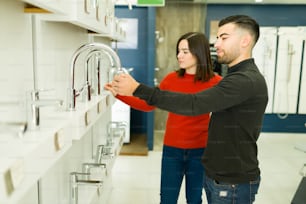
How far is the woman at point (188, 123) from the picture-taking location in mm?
1867

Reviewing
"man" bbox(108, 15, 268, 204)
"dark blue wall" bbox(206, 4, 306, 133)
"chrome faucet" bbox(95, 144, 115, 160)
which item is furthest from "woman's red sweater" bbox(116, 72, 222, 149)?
"dark blue wall" bbox(206, 4, 306, 133)

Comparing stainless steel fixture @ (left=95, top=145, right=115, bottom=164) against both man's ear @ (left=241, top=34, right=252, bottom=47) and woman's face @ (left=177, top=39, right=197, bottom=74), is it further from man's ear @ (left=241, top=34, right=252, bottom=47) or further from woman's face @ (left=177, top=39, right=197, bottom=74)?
man's ear @ (left=241, top=34, right=252, bottom=47)

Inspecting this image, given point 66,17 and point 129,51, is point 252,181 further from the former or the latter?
point 129,51

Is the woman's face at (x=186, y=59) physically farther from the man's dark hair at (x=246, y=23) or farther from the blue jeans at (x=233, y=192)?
the blue jeans at (x=233, y=192)

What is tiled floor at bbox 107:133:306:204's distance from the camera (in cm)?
290

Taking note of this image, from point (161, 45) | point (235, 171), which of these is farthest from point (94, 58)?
point (161, 45)

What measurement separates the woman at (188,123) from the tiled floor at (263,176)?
3.20 ft

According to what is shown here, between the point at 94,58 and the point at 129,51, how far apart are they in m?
2.62

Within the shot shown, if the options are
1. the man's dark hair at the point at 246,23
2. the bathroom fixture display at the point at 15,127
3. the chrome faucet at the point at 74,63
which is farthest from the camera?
the man's dark hair at the point at 246,23

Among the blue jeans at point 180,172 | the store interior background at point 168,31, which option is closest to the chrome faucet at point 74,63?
the blue jeans at point 180,172

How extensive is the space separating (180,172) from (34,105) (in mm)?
1261

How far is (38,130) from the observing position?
2.58ft

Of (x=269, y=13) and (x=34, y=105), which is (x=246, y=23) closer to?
(x=34, y=105)

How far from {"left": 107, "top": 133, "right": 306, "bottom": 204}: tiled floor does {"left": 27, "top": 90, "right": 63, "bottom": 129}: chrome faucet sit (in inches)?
82.5
